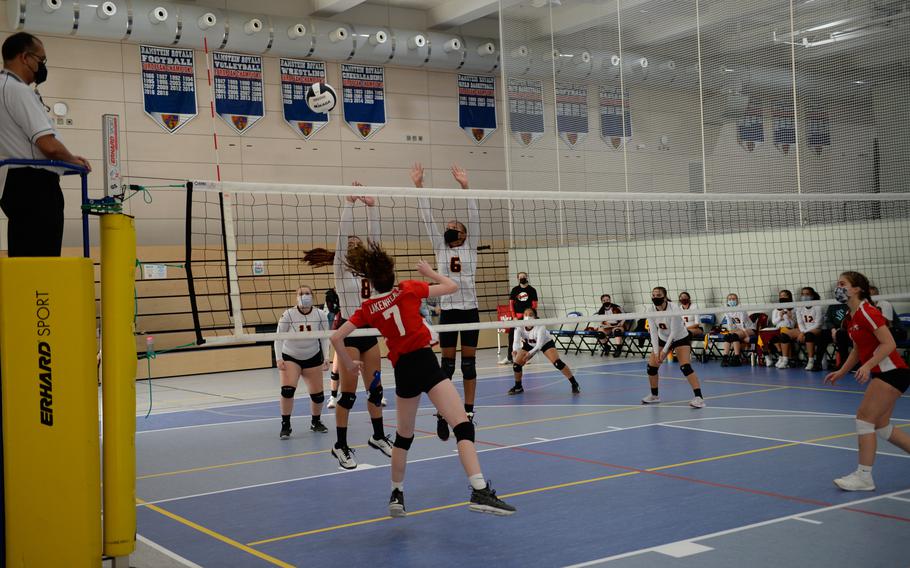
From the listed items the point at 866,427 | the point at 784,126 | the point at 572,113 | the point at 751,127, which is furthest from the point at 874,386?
the point at 572,113

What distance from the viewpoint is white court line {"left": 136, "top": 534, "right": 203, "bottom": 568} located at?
4762 millimetres

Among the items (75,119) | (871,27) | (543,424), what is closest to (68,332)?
(543,424)

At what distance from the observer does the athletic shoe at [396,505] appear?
545cm

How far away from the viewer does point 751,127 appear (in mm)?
13867

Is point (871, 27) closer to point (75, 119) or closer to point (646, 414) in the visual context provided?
point (646, 414)

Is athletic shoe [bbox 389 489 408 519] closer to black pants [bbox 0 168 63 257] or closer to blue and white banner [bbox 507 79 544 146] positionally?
black pants [bbox 0 168 63 257]

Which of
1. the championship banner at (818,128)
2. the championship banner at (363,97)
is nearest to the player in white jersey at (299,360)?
the championship banner at (818,128)

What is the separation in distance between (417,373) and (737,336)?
33.3 feet

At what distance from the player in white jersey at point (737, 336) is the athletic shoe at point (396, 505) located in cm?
988

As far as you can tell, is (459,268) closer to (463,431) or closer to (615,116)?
(463,431)

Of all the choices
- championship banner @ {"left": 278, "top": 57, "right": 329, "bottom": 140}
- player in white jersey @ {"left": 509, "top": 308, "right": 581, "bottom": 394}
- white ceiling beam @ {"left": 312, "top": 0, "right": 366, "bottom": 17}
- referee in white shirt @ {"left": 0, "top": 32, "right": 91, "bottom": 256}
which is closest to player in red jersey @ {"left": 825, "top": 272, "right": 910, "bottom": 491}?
referee in white shirt @ {"left": 0, "top": 32, "right": 91, "bottom": 256}

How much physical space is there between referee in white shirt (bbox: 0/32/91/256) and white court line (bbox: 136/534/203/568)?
188 centimetres

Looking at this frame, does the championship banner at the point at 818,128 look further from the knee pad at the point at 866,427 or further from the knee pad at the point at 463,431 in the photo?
the knee pad at the point at 463,431

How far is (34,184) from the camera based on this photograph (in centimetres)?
394
